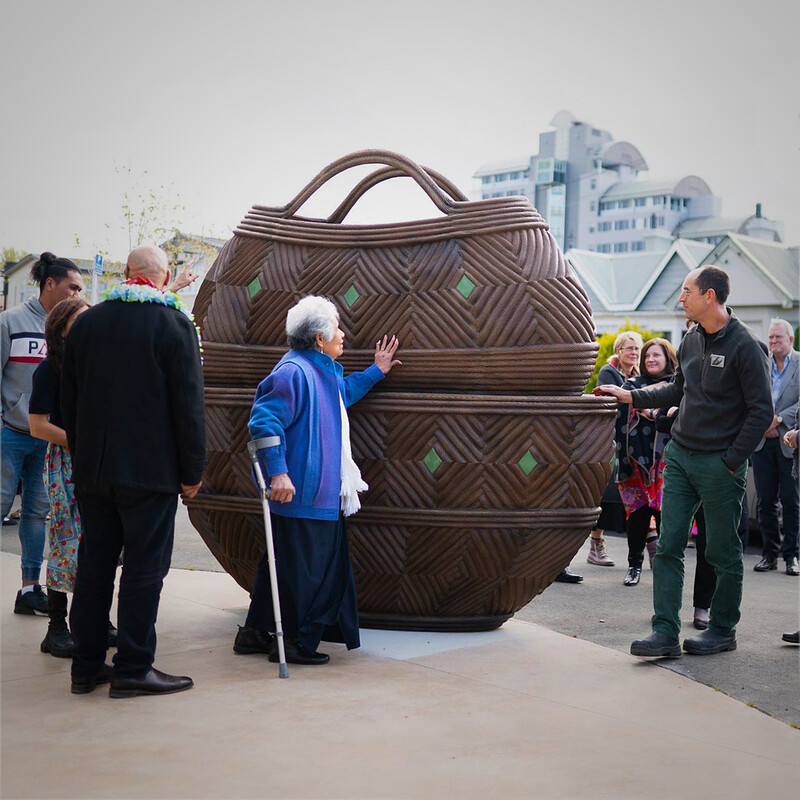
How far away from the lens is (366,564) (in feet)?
17.9

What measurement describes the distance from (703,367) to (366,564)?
2.00 meters

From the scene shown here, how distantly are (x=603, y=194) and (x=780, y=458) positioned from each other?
52.4 meters

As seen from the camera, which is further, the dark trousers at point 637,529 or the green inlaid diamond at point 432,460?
the dark trousers at point 637,529

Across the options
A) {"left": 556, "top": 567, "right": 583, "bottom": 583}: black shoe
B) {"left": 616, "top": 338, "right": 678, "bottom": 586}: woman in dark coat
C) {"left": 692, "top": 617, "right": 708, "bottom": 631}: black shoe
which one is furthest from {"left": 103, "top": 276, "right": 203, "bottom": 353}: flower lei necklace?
{"left": 556, "top": 567, "right": 583, "bottom": 583}: black shoe

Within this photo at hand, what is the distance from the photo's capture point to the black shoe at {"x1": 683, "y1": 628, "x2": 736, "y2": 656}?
5.54 m

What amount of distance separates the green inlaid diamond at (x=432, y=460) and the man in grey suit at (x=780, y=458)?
178 inches

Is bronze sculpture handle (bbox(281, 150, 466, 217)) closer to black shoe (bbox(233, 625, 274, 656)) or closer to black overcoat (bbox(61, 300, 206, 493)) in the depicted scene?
black overcoat (bbox(61, 300, 206, 493))

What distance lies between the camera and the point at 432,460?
5.27m

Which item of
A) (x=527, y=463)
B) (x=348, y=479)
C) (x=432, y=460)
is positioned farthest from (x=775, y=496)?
(x=348, y=479)

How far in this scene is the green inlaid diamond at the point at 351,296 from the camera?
18.1ft

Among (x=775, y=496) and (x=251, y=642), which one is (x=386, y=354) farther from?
(x=775, y=496)

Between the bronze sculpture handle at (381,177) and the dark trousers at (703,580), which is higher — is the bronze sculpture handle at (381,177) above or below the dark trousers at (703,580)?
above

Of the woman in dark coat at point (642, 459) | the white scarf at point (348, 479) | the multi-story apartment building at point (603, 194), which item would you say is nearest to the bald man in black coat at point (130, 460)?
the white scarf at point (348, 479)

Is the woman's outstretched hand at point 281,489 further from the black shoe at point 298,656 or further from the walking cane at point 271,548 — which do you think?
the black shoe at point 298,656
